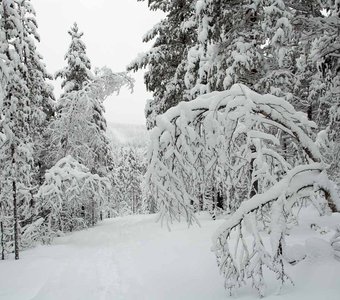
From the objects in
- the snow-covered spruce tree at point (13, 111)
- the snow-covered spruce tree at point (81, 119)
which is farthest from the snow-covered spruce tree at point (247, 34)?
the snow-covered spruce tree at point (81, 119)

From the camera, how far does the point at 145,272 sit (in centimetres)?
1020

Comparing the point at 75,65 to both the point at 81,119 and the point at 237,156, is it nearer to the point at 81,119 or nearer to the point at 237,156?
the point at 81,119

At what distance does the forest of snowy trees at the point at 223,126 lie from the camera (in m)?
5.17

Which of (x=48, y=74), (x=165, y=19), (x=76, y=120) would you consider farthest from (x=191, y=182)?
(x=48, y=74)

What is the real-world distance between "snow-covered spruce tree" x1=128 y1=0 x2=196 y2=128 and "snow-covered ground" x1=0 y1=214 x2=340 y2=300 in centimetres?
604

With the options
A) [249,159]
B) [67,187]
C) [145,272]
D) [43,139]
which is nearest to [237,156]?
[249,159]

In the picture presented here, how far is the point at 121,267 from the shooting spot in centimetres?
1134

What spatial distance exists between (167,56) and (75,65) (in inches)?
380

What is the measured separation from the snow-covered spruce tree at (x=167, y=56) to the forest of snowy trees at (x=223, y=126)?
5 centimetres

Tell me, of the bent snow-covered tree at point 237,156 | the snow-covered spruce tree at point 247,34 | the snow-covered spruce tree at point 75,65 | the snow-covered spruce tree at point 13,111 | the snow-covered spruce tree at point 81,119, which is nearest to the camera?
the bent snow-covered tree at point 237,156

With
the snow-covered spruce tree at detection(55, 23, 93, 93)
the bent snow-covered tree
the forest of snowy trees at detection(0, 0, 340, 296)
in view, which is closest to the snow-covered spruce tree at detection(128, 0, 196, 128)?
the forest of snowy trees at detection(0, 0, 340, 296)

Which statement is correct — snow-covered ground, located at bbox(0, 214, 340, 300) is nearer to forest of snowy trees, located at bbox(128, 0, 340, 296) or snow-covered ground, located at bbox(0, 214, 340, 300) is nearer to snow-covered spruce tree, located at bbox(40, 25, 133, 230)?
forest of snowy trees, located at bbox(128, 0, 340, 296)

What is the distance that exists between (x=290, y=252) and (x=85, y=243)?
41.0 feet

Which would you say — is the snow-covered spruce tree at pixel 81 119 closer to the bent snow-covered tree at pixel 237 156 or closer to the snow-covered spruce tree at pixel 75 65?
the snow-covered spruce tree at pixel 75 65
